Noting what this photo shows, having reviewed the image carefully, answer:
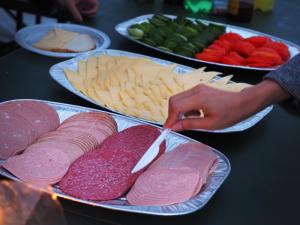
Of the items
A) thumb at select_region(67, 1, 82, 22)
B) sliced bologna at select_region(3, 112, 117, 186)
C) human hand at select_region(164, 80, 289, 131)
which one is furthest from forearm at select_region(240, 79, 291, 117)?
thumb at select_region(67, 1, 82, 22)

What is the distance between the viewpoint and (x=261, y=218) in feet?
2.90

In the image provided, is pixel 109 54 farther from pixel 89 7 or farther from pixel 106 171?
pixel 106 171

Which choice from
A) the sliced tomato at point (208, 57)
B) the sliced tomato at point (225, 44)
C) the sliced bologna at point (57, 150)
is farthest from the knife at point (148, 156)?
the sliced tomato at point (225, 44)

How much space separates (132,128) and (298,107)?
44cm

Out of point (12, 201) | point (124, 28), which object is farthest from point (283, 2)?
point (12, 201)

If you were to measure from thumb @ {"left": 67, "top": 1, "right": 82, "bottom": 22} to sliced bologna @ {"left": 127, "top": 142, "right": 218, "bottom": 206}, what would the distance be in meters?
1.12

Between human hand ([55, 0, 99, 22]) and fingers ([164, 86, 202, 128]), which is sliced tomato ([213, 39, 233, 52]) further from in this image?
fingers ([164, 86, 202, 128])

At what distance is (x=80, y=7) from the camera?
1944mm

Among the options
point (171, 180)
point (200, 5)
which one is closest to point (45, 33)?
point (200, 5)

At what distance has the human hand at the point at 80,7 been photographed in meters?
1.87

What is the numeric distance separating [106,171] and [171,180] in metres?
0.12

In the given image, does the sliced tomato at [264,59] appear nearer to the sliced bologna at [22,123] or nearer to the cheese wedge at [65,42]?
the cheese wedge at [65,42]

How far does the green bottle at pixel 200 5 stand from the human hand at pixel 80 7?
52 centimetres

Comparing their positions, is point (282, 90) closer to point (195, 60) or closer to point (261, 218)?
point (261, 218)
